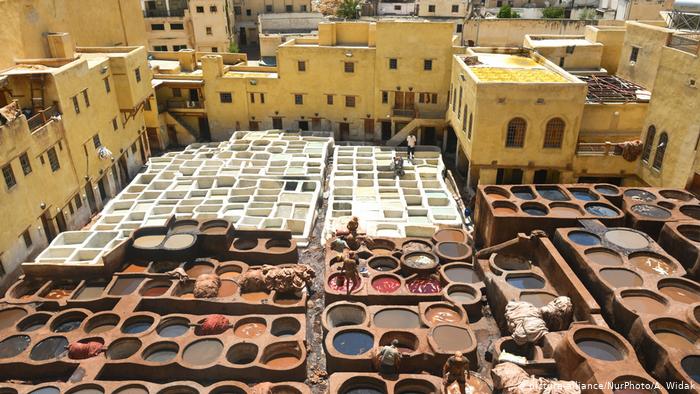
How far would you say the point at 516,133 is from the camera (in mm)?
26531

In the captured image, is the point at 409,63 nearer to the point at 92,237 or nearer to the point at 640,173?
the point at 640,173

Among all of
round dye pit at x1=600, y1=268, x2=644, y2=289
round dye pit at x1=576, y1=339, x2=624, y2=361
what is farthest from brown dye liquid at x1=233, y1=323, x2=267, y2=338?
round dye pit at x1=600, y1=268, x2=644, y2=289

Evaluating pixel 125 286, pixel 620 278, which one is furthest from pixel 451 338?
pixel 125 286

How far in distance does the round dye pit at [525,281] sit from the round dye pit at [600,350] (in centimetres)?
407

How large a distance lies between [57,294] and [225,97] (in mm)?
20885

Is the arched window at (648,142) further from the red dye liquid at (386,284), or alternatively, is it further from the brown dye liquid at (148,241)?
the brown dye liquid at (148,241)

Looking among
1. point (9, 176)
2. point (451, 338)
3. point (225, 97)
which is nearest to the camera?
point (451, 338)

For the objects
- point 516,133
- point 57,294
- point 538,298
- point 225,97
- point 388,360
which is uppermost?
point 516,133

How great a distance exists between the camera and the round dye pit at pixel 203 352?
17234mm

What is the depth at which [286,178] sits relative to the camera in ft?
100

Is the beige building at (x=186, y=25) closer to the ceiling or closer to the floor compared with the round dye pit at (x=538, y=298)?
closer to the ceiling

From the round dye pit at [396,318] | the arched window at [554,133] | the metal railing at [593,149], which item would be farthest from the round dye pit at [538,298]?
the metal railing at [593,149]

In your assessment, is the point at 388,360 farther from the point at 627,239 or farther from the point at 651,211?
the point at 651,211

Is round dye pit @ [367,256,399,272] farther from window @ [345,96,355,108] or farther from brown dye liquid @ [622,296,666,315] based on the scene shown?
window @ [345,96,355,108]
